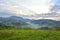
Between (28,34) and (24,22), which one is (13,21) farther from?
(28,34)

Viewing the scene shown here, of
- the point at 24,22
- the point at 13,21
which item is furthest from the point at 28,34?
the point at 13,21

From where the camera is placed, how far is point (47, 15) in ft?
11.9

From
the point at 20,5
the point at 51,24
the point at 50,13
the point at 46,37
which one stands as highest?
the point at 20,5

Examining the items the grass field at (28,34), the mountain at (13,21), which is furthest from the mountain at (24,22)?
the grass field at (28,34)

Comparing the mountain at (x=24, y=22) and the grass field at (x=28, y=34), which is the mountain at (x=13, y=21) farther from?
the grass field at (x=28, y=34)

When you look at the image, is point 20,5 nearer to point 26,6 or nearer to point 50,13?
point 26,6

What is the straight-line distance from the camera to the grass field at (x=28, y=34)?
136 inches

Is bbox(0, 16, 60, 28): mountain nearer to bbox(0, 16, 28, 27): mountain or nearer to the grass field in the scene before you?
bbox(0, 16, 28, 27): mountain

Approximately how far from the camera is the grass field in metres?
3.46

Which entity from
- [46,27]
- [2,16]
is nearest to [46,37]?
[46,27]

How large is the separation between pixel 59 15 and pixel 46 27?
41cm

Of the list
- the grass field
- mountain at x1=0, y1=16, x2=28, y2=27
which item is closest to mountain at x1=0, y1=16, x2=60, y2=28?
mountain at x1=0, y1=16, x2=28, y2=27

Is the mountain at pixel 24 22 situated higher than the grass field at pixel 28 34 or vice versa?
the mountain at pixel 24 22

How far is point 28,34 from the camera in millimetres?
3500
